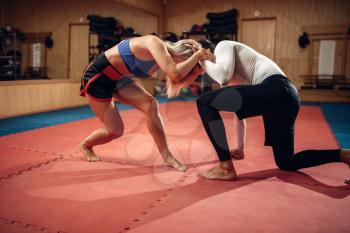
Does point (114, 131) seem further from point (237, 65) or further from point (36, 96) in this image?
point (36, 96)

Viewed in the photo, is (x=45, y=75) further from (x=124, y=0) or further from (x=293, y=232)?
(x=293, y=232)

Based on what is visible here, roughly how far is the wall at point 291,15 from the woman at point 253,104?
8074mm

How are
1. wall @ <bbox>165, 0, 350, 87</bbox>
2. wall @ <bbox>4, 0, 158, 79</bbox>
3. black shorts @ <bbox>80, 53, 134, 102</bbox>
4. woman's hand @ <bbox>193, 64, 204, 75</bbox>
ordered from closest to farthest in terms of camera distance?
1. woman's hand @ <bbox>193, 64, 204, 75</bbox>
2. black shorts @ <bbox>80, 53, 134, 102</bbox>
3. wall @ <bbox>165, 0, 350, 87</bbox>
4. wall @ <bbox>4, 0, 158, 79</bbox>

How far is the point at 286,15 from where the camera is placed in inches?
384

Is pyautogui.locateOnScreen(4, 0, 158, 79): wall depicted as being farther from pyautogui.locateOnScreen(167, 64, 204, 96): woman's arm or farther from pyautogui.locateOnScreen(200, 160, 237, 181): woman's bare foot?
pyautogui.locateOnScreen(200, 160, 237, 181): woman's bare foot

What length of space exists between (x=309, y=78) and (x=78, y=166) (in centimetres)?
855

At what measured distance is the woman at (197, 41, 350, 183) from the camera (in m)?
2.14

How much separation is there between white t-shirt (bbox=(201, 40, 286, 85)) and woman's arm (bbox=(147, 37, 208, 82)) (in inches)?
2.9

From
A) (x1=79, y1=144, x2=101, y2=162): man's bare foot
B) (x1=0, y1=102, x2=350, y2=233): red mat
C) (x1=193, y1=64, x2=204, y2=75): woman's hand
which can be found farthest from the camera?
(x1=79, y1=144, x2=101, y2=162): man's bare foot

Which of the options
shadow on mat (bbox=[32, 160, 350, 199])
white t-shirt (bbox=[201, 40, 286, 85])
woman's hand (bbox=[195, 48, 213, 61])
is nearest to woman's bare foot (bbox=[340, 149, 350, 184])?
shadow on mat (bbox=[32, 160, 350, 199])

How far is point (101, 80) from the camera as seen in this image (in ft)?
8.34

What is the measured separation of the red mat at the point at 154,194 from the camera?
64.5 inches

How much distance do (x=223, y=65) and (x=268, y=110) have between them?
43 cm

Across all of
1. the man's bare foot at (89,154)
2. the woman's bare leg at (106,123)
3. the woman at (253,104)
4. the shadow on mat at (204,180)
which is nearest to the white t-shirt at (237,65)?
the woman at (253,104)
